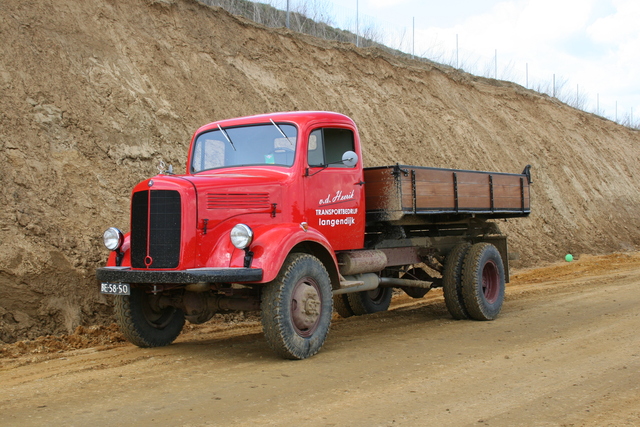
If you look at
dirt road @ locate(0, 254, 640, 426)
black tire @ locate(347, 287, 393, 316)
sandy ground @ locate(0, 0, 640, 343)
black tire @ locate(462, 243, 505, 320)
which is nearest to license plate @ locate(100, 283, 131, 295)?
dirt road @ locate(0, 254, 640, 426)

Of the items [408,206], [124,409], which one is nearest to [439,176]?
[408,206]

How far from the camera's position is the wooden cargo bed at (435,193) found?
8.19 m

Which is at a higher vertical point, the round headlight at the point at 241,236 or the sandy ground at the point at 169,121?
the sandy ground at the point at 169,121

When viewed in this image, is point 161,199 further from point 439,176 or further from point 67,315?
point 439,176

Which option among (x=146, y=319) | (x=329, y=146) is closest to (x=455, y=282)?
(x=329, y=146)

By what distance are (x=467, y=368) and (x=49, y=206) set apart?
650 cm

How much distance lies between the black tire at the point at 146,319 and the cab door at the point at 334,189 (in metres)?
2.04

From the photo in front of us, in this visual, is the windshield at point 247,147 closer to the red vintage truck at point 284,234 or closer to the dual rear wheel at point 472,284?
the red vintage truck at point 284,234

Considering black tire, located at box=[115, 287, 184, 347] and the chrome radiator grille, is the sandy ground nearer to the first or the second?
black tire, located at box=[115, 287, 184, 347]

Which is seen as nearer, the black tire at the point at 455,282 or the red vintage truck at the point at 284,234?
the red vintage truck at the point at 284,234

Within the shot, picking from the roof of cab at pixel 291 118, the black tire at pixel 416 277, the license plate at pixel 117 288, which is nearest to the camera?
the license plate at pixel 117 288

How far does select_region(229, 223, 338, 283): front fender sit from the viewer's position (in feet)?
20.0

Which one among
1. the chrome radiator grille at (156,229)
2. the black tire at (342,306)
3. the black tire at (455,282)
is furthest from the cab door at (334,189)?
the black tire at (342,306)

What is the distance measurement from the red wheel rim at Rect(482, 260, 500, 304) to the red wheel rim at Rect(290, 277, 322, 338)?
394cm
